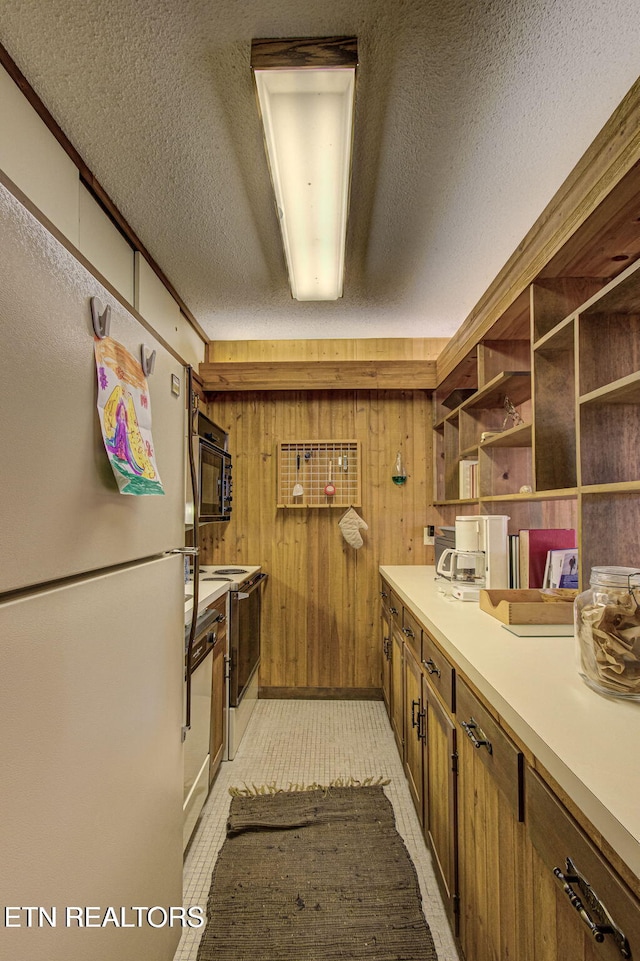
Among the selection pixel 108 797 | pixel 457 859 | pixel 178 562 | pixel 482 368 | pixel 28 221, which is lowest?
pixel 457 859

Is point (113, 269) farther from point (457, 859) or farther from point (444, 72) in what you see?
point (457, 859)

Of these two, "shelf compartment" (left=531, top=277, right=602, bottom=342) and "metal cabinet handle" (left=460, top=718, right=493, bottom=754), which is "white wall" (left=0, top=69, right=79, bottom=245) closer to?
"shelf compartment" (left=531, top=277, right=602, bottom=342)

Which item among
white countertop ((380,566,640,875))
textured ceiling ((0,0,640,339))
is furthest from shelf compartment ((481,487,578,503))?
textured ceiling ((0,0,640,339))

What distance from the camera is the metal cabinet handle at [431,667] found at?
1567 mm

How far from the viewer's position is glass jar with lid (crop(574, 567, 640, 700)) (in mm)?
979

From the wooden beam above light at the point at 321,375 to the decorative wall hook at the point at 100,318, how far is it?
2.57 metres

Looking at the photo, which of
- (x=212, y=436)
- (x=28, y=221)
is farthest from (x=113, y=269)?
(x=28, y=221)

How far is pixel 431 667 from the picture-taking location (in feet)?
5.47

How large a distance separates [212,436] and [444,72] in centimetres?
207

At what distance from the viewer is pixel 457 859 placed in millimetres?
1348

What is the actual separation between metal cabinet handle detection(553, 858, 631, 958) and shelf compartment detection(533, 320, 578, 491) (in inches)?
49.5

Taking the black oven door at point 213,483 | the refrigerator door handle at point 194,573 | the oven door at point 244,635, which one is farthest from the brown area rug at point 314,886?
the black oven door at point 213,483

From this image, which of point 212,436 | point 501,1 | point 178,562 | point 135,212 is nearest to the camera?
point 501,1

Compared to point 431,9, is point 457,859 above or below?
below
